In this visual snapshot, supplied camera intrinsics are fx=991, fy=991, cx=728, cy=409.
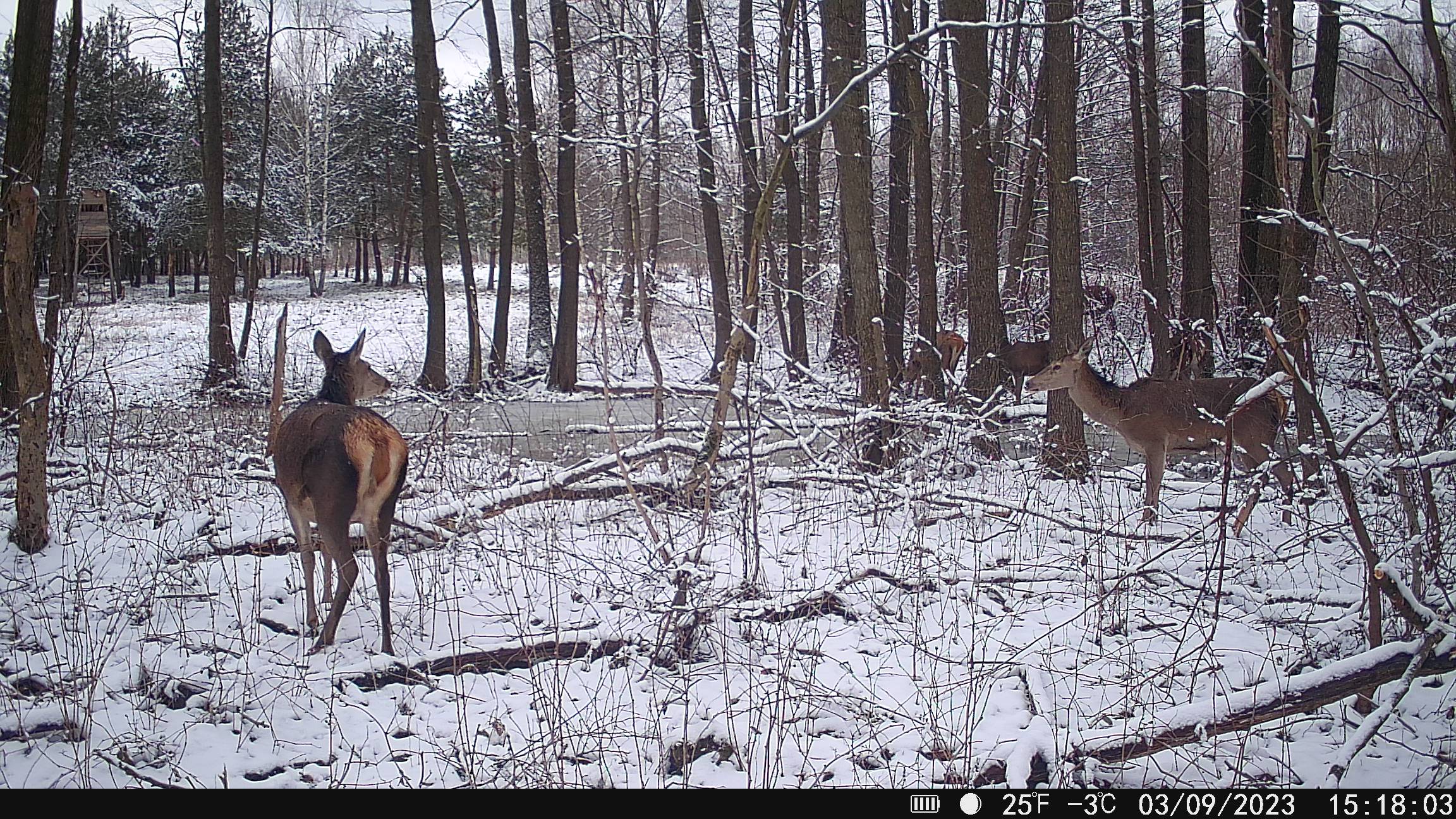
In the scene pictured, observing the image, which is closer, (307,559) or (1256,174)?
(307,559)

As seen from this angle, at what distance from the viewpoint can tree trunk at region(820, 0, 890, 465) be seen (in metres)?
8.34

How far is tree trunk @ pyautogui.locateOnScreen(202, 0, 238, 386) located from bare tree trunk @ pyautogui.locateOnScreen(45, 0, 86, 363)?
16.7ft

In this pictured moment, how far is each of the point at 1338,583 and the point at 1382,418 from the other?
1.71 m

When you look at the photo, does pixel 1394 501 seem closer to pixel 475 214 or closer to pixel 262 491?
pixel 262 491

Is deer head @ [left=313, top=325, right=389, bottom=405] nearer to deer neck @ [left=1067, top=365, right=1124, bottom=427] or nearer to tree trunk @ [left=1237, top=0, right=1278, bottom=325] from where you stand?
deer neck @ [left=1067, top=365, right=1124, bottom=427]

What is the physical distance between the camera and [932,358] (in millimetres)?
11852

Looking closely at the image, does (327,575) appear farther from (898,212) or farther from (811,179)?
(811,179)

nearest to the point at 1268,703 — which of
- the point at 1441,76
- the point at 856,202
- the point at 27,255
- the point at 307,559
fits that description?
the point at 1441,76

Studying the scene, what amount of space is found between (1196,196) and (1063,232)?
4.81 meters

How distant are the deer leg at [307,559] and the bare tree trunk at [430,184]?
1046 cm

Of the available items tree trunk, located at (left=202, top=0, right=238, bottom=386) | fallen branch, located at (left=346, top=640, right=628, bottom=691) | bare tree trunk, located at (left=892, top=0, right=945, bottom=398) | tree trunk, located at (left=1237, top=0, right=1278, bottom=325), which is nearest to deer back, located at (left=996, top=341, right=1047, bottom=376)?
bare tree trunk, located at (left=892, top=0, right=945, bottom=398)
